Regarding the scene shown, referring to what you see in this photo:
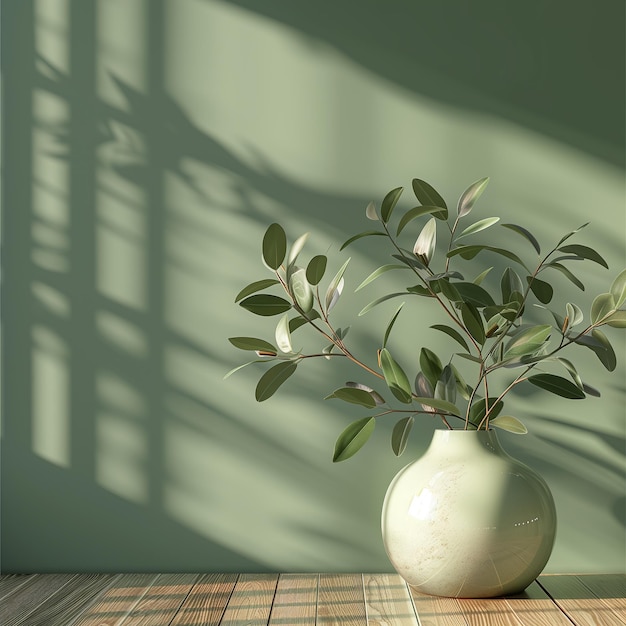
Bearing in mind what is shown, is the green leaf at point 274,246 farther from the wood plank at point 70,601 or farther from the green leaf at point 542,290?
the wood plank at point 70,601

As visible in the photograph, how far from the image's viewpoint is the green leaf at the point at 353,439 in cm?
160

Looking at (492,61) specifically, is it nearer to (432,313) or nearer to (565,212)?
(565,212)

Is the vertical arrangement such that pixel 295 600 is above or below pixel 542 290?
below

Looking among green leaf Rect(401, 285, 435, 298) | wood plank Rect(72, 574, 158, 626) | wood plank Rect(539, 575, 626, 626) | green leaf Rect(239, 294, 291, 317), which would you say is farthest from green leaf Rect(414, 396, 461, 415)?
wood plank Rect(72, 574, 158, 626)

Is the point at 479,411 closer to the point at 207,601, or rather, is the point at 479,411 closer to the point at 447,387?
the point at 447,387

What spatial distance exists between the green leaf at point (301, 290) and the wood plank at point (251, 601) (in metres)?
0.58

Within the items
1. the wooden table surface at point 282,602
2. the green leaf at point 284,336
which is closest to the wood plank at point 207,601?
the wooden table surface at point 282,602

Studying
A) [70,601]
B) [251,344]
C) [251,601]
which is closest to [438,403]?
[251,344]

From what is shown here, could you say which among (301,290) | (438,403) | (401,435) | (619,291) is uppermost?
(619,291)

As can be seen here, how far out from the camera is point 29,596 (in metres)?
1.67

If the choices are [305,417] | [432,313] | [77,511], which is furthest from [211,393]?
[432,313]

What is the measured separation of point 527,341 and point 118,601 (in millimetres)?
947

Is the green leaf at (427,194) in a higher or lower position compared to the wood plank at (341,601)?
higher

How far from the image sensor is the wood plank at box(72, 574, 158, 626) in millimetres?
1495
